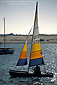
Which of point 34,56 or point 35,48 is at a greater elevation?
point 35,48

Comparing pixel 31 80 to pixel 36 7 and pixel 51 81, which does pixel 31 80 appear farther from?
pixel 36 7

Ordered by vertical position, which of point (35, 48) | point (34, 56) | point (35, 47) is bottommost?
point (34, 56)

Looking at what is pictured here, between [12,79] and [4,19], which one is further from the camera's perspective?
[4,19]

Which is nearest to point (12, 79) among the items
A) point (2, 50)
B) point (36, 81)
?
point (36, 81)

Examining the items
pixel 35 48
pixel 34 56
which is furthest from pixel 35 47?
pixel 34 56

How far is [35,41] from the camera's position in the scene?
1501 inches

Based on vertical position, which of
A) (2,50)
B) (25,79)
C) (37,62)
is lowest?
(2,50)

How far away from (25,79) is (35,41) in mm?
8886

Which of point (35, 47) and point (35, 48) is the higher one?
point (35, 47)

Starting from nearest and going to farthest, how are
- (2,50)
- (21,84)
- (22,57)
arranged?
(21,84)
(22,57)
(2,50)

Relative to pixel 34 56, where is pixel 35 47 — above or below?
above

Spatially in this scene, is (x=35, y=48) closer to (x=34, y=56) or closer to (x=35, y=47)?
(x=35, y=47)

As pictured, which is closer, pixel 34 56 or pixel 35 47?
pixel 35 47

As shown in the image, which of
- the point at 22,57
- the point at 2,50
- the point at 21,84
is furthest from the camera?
the point at 2,50
